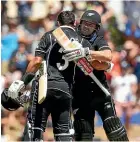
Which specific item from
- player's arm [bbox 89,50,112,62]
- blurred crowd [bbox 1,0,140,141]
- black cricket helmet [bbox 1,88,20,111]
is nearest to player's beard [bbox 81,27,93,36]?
player's arm [bbox 89,50,112,62]

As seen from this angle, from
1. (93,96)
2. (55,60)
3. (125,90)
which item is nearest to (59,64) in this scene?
(55,60)

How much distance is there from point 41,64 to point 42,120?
2.02ft

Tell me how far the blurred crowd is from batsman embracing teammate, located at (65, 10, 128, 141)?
346cm

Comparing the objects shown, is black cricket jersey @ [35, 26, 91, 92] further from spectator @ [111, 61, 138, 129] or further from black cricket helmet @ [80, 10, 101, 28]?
spectator @ [111, 61, 138, 129]

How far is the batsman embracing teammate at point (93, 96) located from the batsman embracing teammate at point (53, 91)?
21 cm

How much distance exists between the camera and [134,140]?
10.5 metres

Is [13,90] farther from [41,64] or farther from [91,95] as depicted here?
[91,95]

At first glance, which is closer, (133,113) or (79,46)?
(79,46)

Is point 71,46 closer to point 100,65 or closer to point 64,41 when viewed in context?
point 64,41

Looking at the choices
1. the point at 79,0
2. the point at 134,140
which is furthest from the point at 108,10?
the point at 134,140

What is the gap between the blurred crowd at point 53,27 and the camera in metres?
11.5

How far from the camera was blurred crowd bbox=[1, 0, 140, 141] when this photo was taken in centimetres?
1154

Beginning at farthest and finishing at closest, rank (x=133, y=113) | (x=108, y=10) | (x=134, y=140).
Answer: (x=108, y=10) → (x=133, y=113) → (x=134, y=140)

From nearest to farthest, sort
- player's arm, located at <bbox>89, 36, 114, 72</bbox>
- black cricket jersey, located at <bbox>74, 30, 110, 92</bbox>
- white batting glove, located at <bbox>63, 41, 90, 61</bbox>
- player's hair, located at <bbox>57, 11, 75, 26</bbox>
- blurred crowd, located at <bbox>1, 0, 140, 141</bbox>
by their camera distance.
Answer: white batting glove, located at <bbox>63, 41, 90, 61</bbox>, player's arm, located at <bbox>89, 36, 114, 72</bbox>, player's hair, located at <bbox>57, 11, 75, 26</bbox>, black cricket jersey, located at <bbox>74, 30, 110, 92</bbox>, blurred crowd, located at <bbox>1, 0, 140, 141</bbox>
